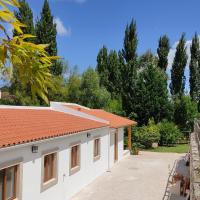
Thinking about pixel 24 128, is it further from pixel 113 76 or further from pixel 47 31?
pixel 113 76

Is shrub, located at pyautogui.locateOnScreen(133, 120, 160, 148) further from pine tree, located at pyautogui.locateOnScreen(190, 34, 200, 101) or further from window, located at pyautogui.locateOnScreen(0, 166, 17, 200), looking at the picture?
window, located at pyautogui.locateOnScreen(0, 166, 17, 200)

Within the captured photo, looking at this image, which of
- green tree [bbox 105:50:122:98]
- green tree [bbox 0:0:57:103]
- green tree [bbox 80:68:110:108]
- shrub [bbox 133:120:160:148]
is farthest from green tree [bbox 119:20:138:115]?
green tree [bbox 0:0:57:103]

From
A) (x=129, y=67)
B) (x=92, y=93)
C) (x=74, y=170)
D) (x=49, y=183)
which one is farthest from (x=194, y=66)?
(x=49, y=183)

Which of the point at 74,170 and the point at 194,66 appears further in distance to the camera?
the point at 194,66

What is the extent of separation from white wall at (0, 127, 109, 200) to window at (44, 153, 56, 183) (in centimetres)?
38

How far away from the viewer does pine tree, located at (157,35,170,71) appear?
1879 inches

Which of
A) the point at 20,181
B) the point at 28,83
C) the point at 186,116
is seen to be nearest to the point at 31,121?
the point at 20,181

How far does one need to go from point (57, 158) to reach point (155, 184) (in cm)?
720

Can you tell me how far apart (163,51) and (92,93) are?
12.8 meters

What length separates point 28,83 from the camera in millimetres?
2354

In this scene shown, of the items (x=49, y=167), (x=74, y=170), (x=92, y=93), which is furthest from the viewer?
(x=92, y=93)

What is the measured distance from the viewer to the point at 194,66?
48406 millimetres

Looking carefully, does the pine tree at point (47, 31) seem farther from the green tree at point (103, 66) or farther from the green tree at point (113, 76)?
the green tree at point (113, 76)

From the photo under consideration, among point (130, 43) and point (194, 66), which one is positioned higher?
point (130, 43)
